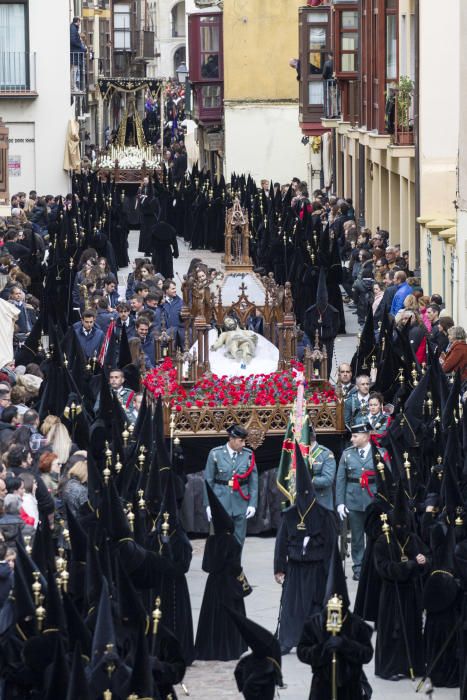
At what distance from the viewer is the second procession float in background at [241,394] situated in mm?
17766

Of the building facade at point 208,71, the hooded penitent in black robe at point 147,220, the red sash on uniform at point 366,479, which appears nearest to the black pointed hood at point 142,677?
the red sash on uniform at point 366,479

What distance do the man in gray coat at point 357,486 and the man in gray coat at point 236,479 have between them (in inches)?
28.2

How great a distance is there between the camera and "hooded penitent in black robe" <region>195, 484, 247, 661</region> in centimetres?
1387

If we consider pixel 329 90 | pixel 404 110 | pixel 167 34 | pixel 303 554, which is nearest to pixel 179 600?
pixel 303 554

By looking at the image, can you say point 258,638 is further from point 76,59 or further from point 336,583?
point 76,59

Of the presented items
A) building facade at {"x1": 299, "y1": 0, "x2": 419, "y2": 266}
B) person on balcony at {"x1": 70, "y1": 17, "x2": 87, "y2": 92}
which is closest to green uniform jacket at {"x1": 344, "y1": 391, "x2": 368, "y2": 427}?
building facade at {"x1": 299, "y1": 0, "x2": 419, "y2": 266}

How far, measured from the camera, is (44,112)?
4553 cm

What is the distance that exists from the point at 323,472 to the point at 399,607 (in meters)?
2.44

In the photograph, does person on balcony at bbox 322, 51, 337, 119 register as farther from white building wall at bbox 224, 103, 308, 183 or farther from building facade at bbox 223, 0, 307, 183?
white building wall at bbox 224, 103, 308, 183

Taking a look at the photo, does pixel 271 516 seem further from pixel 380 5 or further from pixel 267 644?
pixel 380 5

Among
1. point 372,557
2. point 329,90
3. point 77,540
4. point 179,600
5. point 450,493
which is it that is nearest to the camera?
point 77,540

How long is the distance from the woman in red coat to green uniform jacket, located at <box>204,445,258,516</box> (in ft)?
13.1

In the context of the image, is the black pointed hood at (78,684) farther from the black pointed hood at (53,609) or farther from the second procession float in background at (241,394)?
the second procession float in background at (241,394)

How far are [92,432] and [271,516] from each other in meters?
2.04
